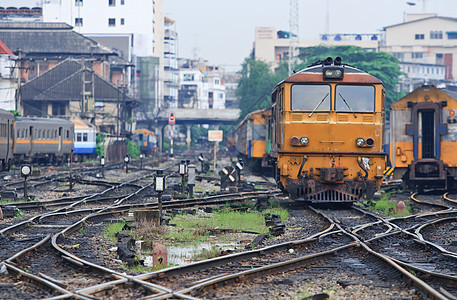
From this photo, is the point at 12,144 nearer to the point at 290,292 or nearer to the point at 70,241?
the point at 70,241

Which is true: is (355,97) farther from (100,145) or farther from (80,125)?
(100,145)

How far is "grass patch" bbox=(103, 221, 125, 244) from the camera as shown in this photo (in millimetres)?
11355

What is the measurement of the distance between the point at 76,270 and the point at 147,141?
6942 cm

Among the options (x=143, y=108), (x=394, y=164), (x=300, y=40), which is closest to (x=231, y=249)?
(x=394, y=164)

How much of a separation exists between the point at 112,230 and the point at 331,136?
5919 mm

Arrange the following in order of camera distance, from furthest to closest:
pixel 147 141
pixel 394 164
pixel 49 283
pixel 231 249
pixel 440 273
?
pixel 147 141, pixel 394 164, pixel 231 249, pixel 440 273, pixel 49 283

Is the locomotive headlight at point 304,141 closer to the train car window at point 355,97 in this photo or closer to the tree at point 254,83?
the train car window at point 355,97

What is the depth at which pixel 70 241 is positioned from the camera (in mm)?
10992

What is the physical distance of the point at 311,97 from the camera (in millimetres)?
16172

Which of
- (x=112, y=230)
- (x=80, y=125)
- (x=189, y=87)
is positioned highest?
(x=189, y=87)

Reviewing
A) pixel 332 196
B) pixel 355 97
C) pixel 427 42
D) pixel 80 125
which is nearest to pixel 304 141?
pixel 332 196

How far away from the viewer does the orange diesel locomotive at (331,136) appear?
15.9 meters

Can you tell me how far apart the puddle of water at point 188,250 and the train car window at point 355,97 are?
6.16 m

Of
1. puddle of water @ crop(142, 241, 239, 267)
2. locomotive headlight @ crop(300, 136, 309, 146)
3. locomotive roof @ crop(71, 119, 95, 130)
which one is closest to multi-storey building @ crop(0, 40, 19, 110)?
locomotive roof @ crop(71, 119, 95, 130)
